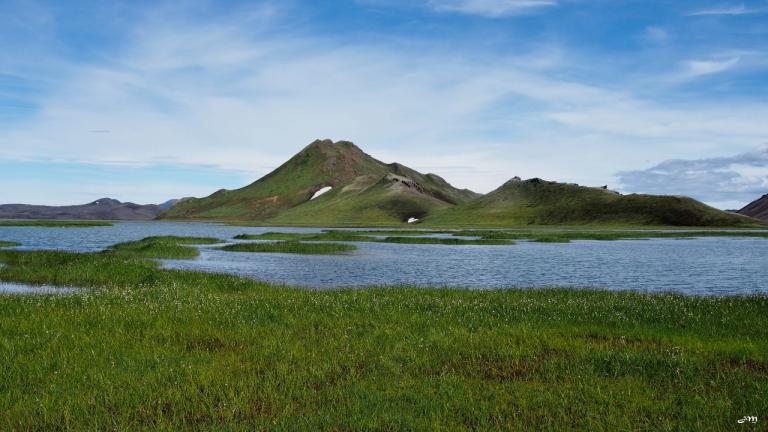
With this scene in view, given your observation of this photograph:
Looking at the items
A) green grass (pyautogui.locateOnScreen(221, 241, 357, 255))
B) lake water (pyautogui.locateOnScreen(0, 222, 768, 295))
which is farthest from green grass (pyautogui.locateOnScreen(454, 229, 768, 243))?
green grass (pyautogui.locateOnScreen(221, 241, 357, 255))

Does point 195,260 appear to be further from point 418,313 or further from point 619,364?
point 619,364

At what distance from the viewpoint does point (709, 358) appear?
12477 millimetres

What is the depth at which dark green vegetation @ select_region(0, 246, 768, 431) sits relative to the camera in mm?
9203

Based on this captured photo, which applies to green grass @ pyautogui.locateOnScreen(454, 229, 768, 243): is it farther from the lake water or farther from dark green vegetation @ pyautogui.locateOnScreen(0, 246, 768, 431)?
dark green vegetation @ pyautogui.locateOnScreen(0, 246, 768, 431)

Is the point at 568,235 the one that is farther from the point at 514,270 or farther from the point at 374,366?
the point at 374,366

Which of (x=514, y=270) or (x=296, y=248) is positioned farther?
(x=296, y=248)

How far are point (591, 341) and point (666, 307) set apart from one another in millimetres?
7888

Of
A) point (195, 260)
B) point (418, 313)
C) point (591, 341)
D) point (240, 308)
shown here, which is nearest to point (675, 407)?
point (591, 341)

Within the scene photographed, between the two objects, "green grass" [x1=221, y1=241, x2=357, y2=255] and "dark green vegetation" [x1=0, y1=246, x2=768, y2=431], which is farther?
"green grass" [x1=221, y1=241, x2=357, y2=255]

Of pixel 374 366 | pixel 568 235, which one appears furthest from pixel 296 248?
pixel 568 235

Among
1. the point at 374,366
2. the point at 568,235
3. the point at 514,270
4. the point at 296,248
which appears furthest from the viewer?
the point at 568,235

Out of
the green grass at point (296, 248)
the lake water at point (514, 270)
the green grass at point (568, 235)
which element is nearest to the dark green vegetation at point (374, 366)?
the lake water at point (514, 270)

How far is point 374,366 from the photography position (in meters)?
12.0

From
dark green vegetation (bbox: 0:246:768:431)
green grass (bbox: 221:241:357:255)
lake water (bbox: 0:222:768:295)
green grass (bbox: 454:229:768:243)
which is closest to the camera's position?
dark green vegetation (bbox: 0:246:768:431)
